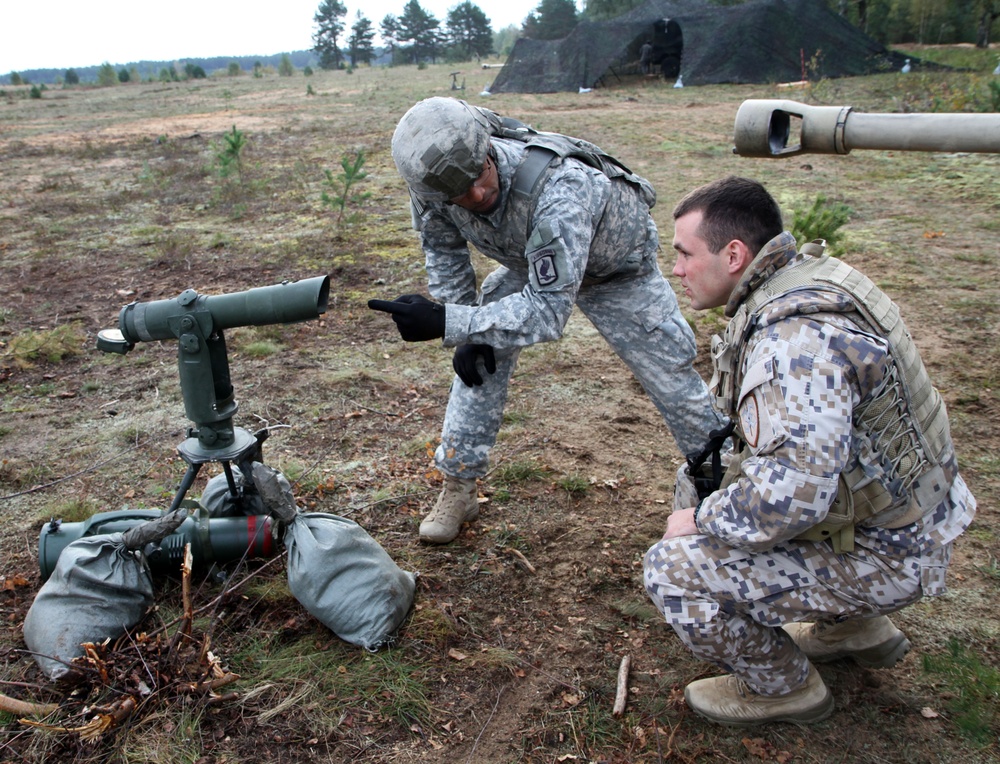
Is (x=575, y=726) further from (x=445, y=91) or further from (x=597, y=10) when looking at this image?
(x=597, y=10)

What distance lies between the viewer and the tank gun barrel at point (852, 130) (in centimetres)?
163

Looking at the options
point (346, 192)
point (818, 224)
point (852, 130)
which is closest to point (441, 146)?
point (852, 130)

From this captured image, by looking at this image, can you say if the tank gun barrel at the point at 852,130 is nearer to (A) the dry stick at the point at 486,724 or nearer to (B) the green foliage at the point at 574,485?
(A) the dry stick at the point at 486,724

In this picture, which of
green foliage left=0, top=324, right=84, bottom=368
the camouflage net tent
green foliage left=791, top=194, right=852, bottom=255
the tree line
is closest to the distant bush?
the tree line

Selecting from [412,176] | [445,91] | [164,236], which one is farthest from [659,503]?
[445,91]

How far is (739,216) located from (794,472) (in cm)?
68

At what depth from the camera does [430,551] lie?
3.13 metres

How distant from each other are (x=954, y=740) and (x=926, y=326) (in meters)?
3.55

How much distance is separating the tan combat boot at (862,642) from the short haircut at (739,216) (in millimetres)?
1184

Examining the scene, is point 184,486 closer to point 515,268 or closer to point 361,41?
point 515,268

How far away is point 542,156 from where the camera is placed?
2.70 m

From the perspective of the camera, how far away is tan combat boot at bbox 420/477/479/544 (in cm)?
314

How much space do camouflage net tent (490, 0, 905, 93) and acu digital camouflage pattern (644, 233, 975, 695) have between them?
19.4 metres

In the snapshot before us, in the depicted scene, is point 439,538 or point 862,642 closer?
point 862,642
